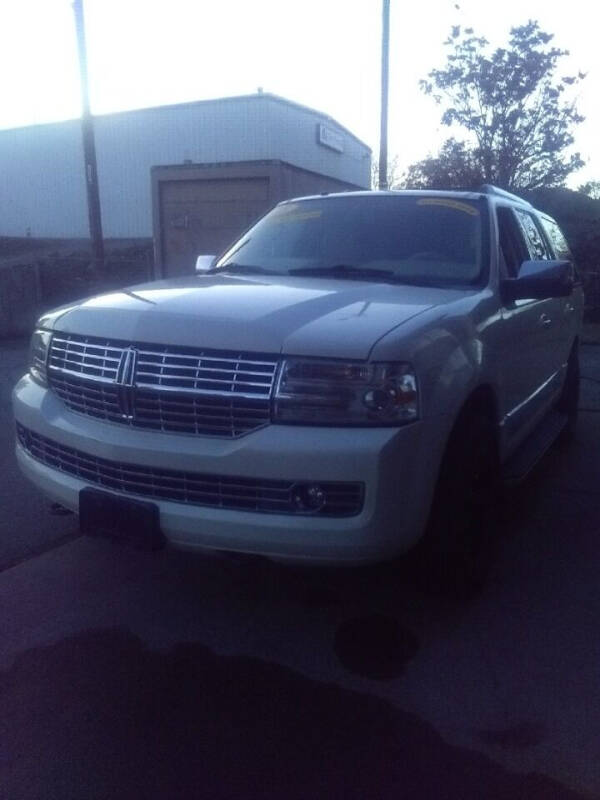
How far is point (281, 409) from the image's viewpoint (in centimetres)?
312

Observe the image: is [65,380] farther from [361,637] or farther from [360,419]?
[361,637]

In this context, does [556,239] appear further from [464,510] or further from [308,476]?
[308,476]

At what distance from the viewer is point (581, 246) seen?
1759cm

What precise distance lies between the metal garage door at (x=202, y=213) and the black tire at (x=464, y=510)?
8206 mm

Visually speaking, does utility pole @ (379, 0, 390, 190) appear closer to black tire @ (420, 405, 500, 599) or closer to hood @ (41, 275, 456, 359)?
hood @ (41, 275, 456, 359)

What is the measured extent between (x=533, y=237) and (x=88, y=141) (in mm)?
11205

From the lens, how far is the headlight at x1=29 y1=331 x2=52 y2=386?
12.8 feet

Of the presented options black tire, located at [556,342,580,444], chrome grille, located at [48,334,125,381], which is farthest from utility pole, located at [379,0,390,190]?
chrome grille, located at [48,334,125,381]

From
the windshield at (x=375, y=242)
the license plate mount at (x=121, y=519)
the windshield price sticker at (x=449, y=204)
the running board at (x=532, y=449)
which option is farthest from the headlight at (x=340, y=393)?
the windshield price sticker at (x=449, y=204)

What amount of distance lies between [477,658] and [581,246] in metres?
15.5

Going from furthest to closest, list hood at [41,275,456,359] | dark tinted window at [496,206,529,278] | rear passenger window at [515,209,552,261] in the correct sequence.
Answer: rear passenger window at [515,209,552,261] < dark tinted window at [496,206,529,278] < hood at [41,275,456,359]

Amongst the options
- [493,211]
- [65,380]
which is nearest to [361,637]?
[65,380]

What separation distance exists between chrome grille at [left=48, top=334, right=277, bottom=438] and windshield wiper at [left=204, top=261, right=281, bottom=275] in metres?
1.30

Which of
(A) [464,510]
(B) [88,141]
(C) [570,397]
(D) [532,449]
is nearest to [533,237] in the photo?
(D) [532,449]
